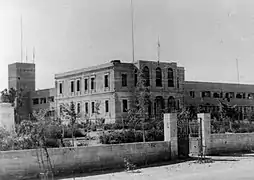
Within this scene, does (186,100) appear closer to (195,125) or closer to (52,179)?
(195,125)

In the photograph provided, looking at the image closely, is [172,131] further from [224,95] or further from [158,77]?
[224,95]

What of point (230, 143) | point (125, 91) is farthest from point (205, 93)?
point (230, 143)

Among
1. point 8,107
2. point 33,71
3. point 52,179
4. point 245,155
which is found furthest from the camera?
point 33,71

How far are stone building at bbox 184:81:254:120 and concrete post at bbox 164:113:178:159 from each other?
37.4 m

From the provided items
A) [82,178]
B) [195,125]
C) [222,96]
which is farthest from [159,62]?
[82,178]

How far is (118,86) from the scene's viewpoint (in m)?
49.0

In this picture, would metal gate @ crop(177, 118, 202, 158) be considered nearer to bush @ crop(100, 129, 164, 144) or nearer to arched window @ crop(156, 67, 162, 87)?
bush @ crop(100, 129, 164, 144)

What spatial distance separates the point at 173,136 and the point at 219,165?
261 cm

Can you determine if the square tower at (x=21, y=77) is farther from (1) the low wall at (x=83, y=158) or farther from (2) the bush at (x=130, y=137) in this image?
(1) the low wall at (x=83, y=158)

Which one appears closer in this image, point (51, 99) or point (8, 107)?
point (8, 107)

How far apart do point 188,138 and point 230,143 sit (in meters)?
3.71

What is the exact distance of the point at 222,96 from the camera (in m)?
62.2

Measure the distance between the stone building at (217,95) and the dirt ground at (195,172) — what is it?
127ft

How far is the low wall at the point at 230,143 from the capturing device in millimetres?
22000
